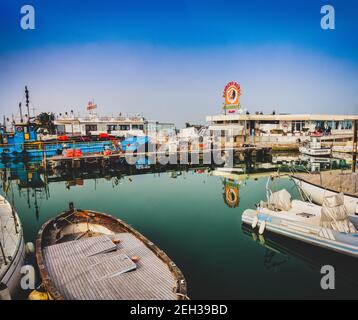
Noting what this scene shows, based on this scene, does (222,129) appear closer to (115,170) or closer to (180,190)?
(115,170)

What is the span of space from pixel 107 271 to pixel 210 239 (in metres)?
7.57

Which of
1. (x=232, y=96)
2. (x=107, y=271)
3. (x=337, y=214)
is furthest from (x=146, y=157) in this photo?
(x=107, y=271)

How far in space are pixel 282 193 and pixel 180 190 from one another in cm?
1280

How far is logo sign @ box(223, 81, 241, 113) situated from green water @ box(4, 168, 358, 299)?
28276 millimetres

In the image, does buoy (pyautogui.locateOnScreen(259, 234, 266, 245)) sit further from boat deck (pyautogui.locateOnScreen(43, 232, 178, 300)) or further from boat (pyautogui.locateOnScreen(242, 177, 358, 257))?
boat deck (pyautogui.locateOnScreen(43, 232, 178, 300))

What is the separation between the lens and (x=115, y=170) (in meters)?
35.8

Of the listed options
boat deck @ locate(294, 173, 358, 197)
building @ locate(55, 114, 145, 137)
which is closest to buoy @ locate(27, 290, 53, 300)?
boat deck @ locate(294, 173, 358, 197)

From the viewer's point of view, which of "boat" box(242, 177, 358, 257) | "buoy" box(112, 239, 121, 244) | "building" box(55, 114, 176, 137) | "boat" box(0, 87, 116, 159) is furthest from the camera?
"building" box(55, 114, 176, 137)

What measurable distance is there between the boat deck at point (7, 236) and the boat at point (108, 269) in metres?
0.88

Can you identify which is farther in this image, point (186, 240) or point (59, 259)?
point (186, 240)

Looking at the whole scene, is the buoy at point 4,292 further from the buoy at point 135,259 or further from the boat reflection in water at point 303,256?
the boat reflection in water at point 303,256

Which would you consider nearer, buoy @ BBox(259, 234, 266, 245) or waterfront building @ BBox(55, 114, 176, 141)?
buoy @ BBox(259, 234, 266, 245)

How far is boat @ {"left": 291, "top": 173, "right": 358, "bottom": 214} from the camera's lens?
15.9 meters
